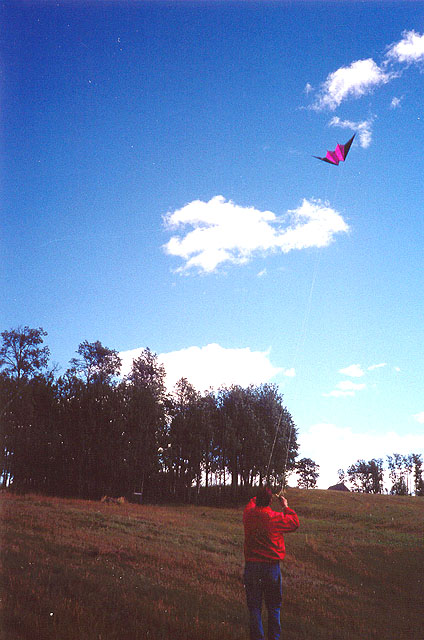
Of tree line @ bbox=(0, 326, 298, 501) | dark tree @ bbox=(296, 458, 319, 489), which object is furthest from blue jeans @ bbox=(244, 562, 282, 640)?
dark tree @ bbox=(296, 458, 319, 489)

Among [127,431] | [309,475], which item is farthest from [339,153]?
[309,475]

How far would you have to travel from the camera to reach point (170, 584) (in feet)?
41.3

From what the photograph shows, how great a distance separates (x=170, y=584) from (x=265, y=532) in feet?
23.1

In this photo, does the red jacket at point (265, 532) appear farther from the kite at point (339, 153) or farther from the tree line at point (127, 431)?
the tree line at point (127, 431)

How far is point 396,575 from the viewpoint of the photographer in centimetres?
2141

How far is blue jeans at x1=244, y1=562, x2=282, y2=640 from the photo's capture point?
22.9 feet

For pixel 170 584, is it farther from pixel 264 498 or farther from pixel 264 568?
pixel 264 498

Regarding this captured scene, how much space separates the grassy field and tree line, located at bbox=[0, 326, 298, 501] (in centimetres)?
1349

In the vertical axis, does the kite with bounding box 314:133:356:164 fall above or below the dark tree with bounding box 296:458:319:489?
above

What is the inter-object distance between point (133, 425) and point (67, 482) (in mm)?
9585

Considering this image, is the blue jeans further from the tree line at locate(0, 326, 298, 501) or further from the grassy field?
the tree line at locate(0, 326, 298, 501)

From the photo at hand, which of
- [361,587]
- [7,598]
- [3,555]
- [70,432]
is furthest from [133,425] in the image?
[7,598]

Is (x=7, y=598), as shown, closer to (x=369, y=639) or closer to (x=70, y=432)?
(x=369, y=639)

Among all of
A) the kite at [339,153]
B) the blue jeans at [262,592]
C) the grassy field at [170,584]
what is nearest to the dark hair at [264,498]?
the blue jeans at [262,592]
